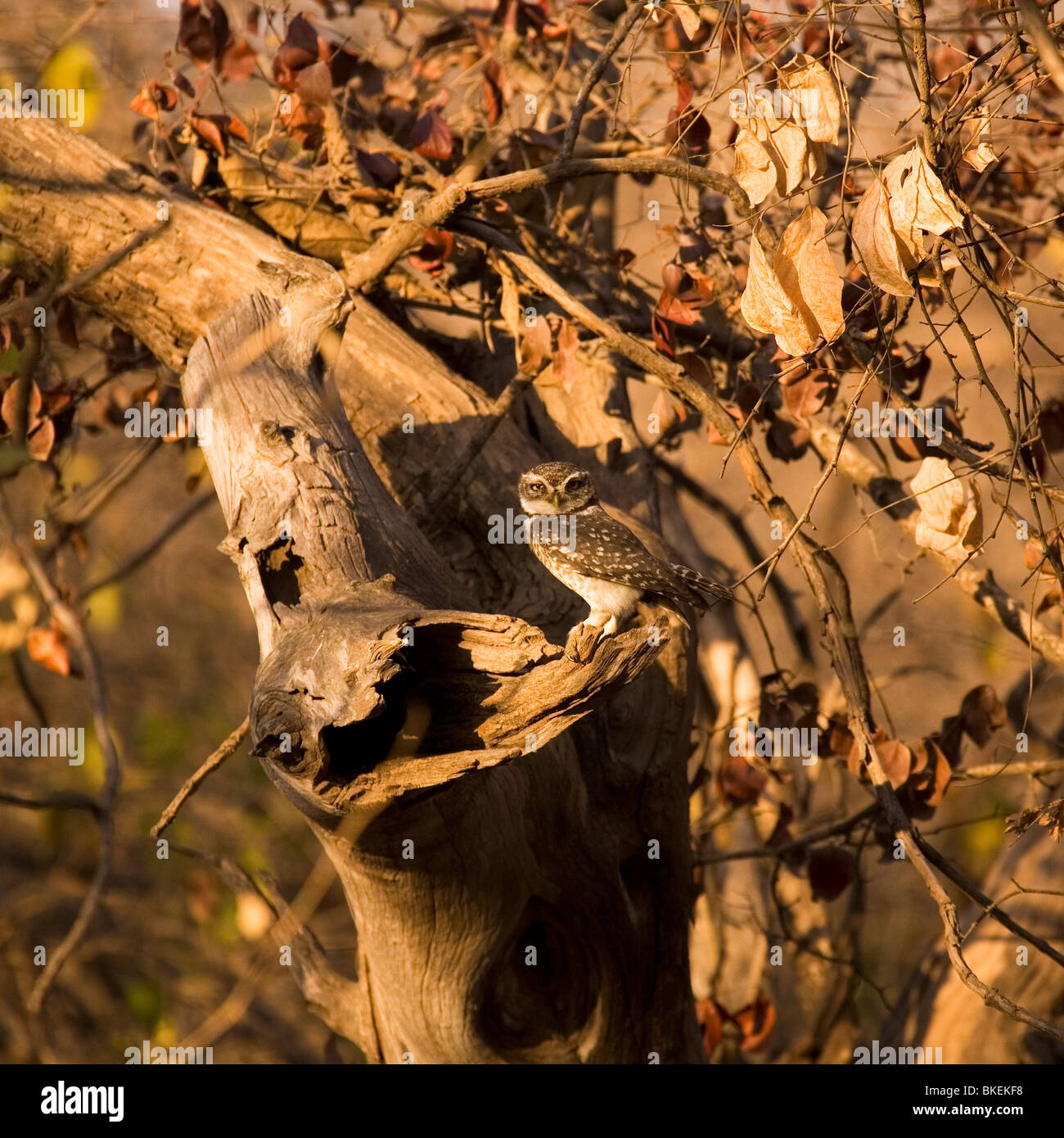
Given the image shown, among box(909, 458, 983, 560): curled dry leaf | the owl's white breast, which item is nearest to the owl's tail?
the owl's white breast

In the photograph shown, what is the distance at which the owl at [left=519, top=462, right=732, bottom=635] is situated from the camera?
126 inches

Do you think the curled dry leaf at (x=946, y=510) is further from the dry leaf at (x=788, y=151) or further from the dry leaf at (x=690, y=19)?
the dry leaf at (x=690, y=19)

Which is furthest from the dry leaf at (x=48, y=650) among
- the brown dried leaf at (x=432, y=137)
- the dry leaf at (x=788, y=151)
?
the dry leaf at (x=788, y=151)

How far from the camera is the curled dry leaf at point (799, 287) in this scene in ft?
6.88

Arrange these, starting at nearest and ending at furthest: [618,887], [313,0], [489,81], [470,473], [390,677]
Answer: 1. [390,677]
2. [618,887]
3. [470,473]
4. [489,81]
5. [313,0]

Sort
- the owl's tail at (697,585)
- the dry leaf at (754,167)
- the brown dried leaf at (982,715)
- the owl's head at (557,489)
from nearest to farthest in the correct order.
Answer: the dry leaf at (754,167), the owl's tail at (697,585), the owl's head at (557,489), the brown dried leaf at (982,715)

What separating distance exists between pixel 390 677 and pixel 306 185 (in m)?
2.45

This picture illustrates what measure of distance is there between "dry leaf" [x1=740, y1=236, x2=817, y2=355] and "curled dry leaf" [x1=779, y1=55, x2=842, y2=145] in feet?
0.81

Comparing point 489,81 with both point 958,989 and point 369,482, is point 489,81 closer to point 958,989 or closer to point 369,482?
point 369,482

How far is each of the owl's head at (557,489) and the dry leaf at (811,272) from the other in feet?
4.68

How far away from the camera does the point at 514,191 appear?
311cm

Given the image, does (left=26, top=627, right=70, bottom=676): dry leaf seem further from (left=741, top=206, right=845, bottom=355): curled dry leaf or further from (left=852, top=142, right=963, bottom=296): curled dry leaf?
(left=852, top=142, right=963, bottom=296): curled dry leaf

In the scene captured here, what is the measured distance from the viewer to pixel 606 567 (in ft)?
10.6

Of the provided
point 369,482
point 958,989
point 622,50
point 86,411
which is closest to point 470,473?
point 369,482
